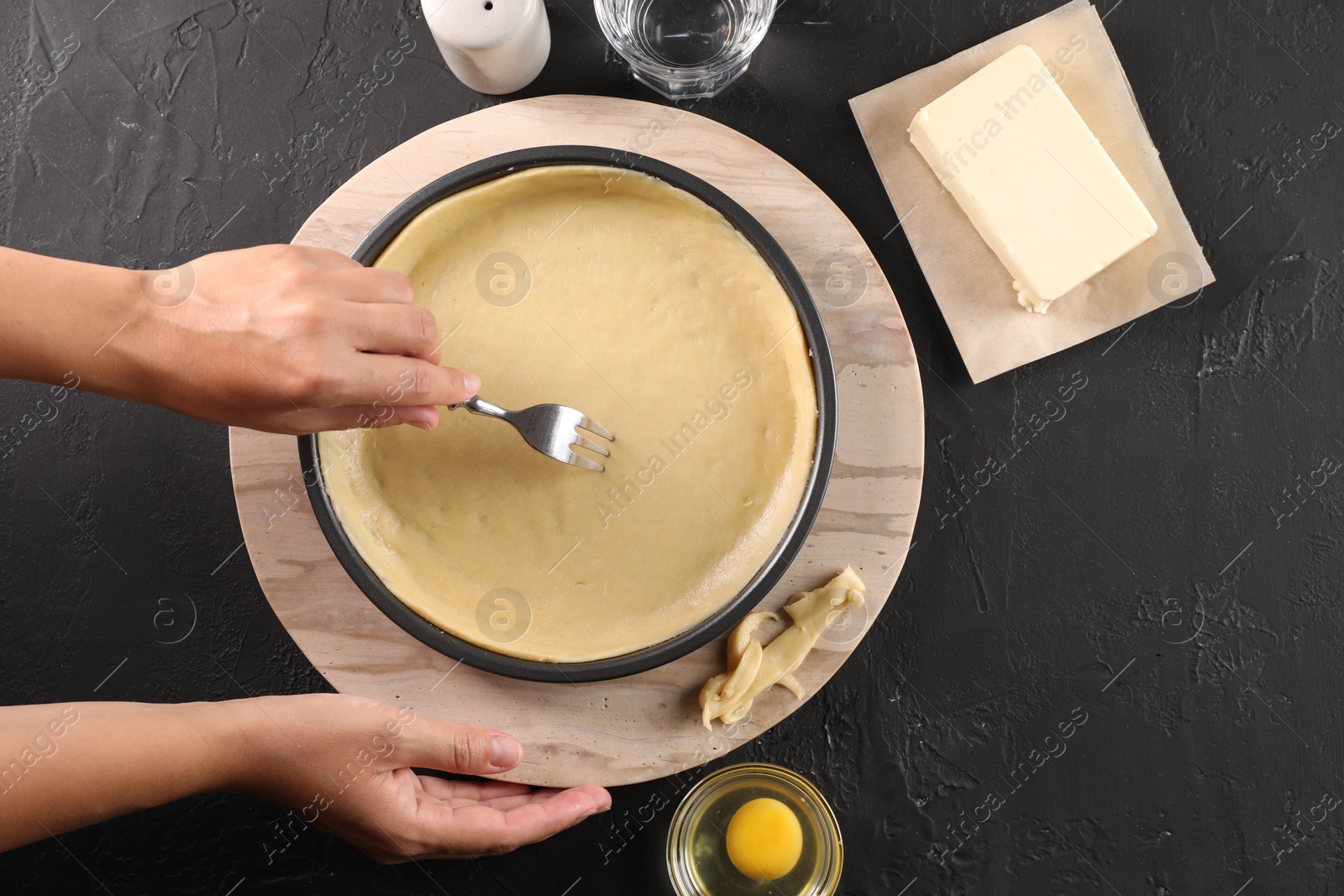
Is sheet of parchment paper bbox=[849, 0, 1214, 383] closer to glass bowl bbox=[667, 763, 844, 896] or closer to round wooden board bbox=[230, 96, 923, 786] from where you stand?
round wooden board bbox=[230, 96, 923, 786]

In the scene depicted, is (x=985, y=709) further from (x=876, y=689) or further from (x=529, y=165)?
(x=529, y=165)

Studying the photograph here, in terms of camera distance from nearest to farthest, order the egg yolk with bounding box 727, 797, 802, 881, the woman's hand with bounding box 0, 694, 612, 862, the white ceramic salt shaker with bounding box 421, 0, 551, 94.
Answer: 1. the woman's hand with bounding box 0, 694, 612, 862
2. the white ceramic salt shaker with bounding box 421, 0, 551, 94
3. the egg yolk with bounding box 727, 797, 802, 881

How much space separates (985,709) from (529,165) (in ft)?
4.09

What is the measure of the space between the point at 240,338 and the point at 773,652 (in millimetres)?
892

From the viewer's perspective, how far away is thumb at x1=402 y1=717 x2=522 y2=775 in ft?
3.99

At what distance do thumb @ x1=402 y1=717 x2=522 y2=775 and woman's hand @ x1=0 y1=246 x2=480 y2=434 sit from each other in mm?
484

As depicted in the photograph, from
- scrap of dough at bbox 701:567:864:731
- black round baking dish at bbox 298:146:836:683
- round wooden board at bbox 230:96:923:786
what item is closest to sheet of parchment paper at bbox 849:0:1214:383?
round wooden board at bbox 230:96:923:786

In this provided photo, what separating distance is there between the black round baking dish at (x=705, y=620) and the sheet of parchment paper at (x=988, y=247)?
0.37 meters

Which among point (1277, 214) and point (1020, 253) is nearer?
point (1020, 253)

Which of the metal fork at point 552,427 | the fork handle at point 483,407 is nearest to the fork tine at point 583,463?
the metal fork at point 552,427

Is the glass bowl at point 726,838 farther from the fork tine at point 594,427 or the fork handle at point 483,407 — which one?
the fork handle at point 483,407

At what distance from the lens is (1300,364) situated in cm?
151

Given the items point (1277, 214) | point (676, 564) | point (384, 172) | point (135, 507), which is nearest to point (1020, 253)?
point (1277, 214)

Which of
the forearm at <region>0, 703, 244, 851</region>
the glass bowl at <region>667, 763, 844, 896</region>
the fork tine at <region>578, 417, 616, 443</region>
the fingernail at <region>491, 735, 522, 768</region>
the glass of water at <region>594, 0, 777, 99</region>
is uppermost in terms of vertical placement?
the glass of water at <region>594, 0, 777, 99</region>
